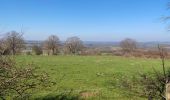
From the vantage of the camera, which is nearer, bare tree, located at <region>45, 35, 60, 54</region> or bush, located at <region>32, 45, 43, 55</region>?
bush, located at <region>32, 45, 43, 55</region>

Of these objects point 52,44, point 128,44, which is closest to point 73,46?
point 52,44

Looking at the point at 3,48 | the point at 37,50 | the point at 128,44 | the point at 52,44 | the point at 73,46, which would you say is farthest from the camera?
the point at 128,44

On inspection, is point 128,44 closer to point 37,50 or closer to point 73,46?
point 73,46

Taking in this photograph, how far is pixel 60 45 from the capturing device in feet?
309

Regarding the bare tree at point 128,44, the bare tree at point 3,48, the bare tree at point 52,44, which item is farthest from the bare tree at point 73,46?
the bare tree at point 3,48

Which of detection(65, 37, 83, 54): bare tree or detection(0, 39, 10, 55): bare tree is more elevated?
detection(0, 39, 10, 55): bare tree

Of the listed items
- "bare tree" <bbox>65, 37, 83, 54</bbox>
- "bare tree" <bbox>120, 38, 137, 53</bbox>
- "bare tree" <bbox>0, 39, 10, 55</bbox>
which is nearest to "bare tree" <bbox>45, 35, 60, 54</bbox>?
"bare tree" <bbox>65, 37, 83, 54</bbox>

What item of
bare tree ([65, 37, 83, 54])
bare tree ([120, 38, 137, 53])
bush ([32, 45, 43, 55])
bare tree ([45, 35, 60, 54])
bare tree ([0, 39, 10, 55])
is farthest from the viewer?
bare tree ([120, 38, 137, 53])

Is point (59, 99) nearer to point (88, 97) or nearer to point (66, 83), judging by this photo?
point (88, 97)

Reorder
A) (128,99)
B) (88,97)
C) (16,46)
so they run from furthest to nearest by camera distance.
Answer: (88,97) → (128,99) → (16,46)

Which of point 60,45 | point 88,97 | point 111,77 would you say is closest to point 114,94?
point 88,97

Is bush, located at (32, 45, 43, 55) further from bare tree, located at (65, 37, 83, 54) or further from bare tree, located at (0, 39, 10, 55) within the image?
bare tree, located at (0, 39, 10, 55)

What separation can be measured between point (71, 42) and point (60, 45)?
5237mm

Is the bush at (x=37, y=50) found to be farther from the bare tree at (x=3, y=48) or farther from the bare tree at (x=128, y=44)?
the bare tree at (x=3, y=48)
